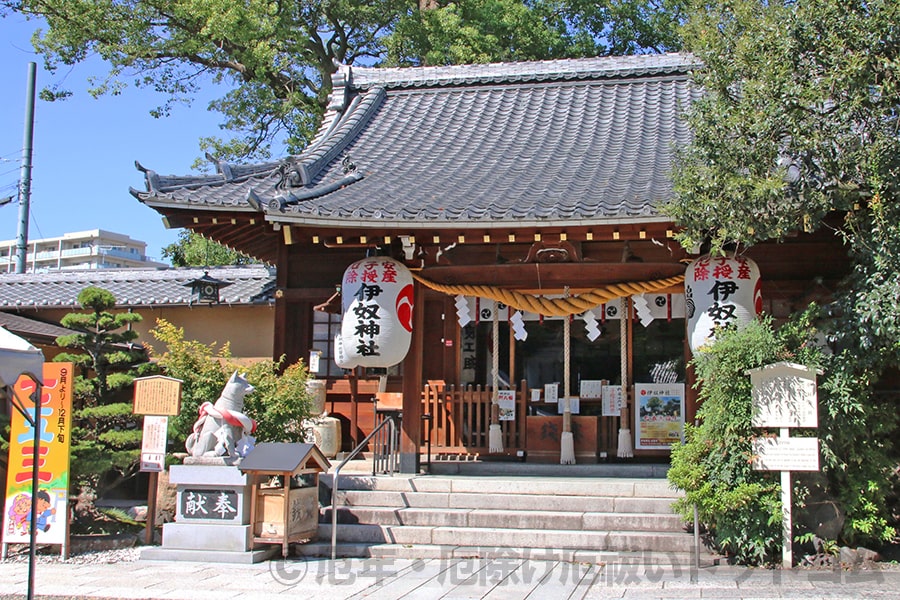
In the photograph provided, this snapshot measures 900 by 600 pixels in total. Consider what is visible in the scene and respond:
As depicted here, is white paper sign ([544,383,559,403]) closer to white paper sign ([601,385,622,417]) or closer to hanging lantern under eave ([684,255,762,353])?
white paper sign ([601,385,622,417])

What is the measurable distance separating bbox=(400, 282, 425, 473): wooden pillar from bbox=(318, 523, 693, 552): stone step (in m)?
1.60

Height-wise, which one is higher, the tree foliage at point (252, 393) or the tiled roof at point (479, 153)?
the tiled roof at point (479, 153)

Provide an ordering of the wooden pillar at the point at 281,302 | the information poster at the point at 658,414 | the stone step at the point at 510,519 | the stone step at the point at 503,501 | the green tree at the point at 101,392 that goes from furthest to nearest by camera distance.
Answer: the wooden pillar at the point at 281,302 → the information poster at the point at 658,414 → the green tree at the point at 101,392 → the stone step at the point at 503,501 → the stone step at the point at 510,519

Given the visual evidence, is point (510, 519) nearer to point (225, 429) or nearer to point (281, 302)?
point (225, 429)

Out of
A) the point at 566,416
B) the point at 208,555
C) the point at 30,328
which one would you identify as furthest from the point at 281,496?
the point at 30,328

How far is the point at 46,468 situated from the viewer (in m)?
9.49

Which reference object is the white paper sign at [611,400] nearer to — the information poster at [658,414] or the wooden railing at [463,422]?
the information poster at [658,414]

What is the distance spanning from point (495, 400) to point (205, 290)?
576 centimetres

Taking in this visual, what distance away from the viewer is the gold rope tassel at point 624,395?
11922 millimetres

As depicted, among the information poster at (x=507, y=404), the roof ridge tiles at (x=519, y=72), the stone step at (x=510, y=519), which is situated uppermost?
the roof ridge tiles at (x=519, y=72)

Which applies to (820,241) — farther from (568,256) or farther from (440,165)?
(440,165)

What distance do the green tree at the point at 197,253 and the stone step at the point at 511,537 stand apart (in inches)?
619

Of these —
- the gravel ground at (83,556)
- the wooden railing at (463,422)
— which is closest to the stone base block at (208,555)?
the gravel ground at (83,556)

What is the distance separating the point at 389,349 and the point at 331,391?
2.70m
